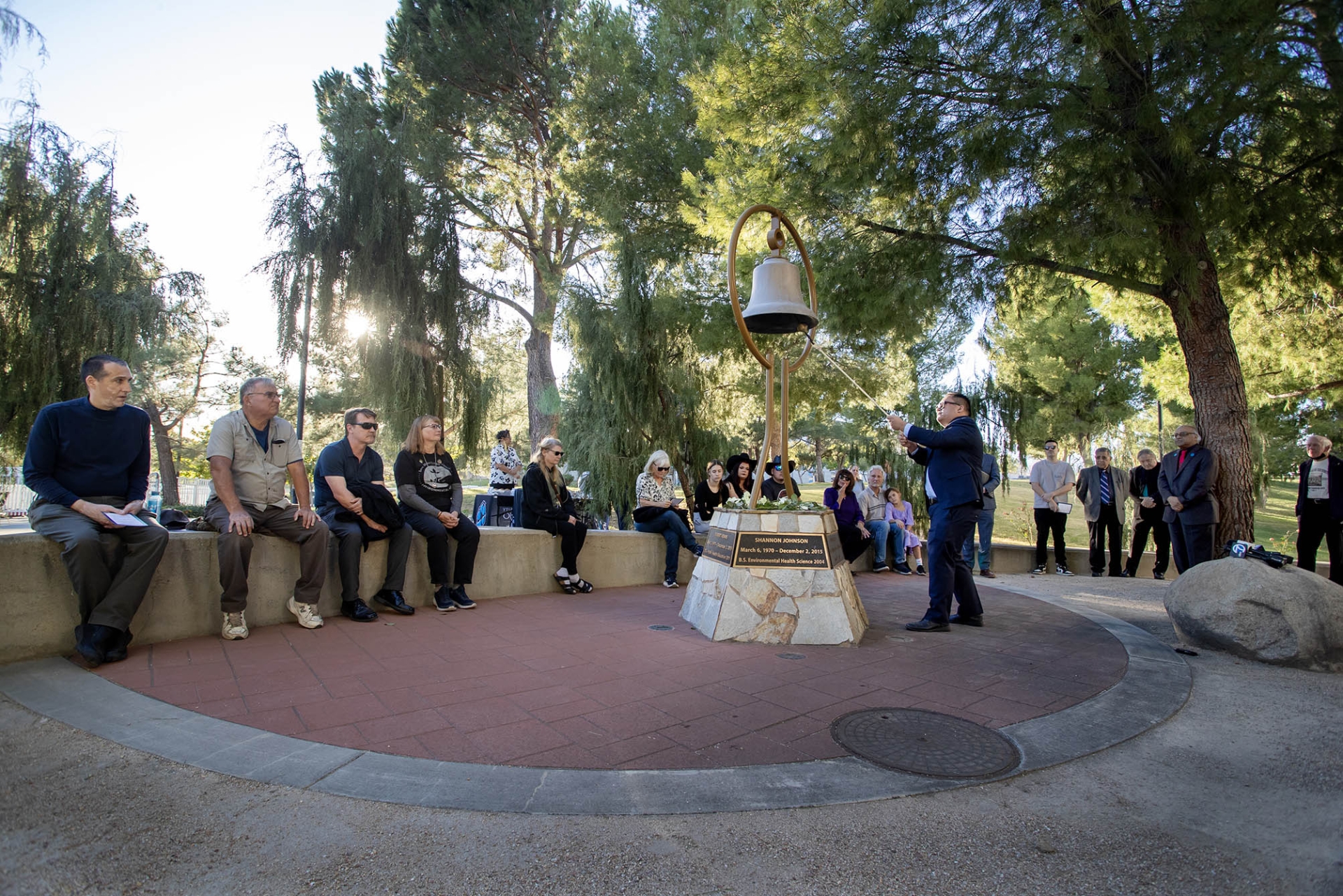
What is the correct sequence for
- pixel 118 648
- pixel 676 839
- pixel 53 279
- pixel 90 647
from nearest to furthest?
pixel 676 839, pixel 90 647, pixel 118 648, pixel 53 279

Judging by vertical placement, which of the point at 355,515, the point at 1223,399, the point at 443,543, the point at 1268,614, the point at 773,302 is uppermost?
the point at 773,302

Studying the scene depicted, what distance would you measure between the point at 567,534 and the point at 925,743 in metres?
4.26

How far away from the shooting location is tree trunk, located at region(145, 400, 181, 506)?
20391 millimetres

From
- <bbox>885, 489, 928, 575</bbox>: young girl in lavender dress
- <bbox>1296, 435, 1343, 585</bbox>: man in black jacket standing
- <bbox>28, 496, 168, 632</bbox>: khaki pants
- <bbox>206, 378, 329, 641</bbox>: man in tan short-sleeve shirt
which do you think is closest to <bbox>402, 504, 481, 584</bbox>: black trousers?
<bbox>206, 378, 329, 641</bbox>: man in tan short-sleeve shirt

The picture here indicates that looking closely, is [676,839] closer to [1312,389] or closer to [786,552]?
[786,552]

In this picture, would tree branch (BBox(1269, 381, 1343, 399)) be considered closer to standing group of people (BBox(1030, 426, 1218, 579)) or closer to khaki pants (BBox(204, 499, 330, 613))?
standing group of people (BBox(1030, 426, 1218, 579))

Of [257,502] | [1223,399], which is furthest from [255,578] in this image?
[1223,399]

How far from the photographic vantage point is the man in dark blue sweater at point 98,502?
369 centimetres

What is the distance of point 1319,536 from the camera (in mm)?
7758

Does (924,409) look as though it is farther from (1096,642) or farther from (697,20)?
(1096,642)

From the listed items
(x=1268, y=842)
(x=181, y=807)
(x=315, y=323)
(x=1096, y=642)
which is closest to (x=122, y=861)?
(x=181, y=807)

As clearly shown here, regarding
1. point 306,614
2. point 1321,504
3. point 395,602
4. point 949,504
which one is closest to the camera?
point 306,614

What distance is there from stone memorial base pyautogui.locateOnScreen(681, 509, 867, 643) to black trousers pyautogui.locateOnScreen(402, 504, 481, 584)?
211cm

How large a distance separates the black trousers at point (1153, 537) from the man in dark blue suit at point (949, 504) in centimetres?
467
